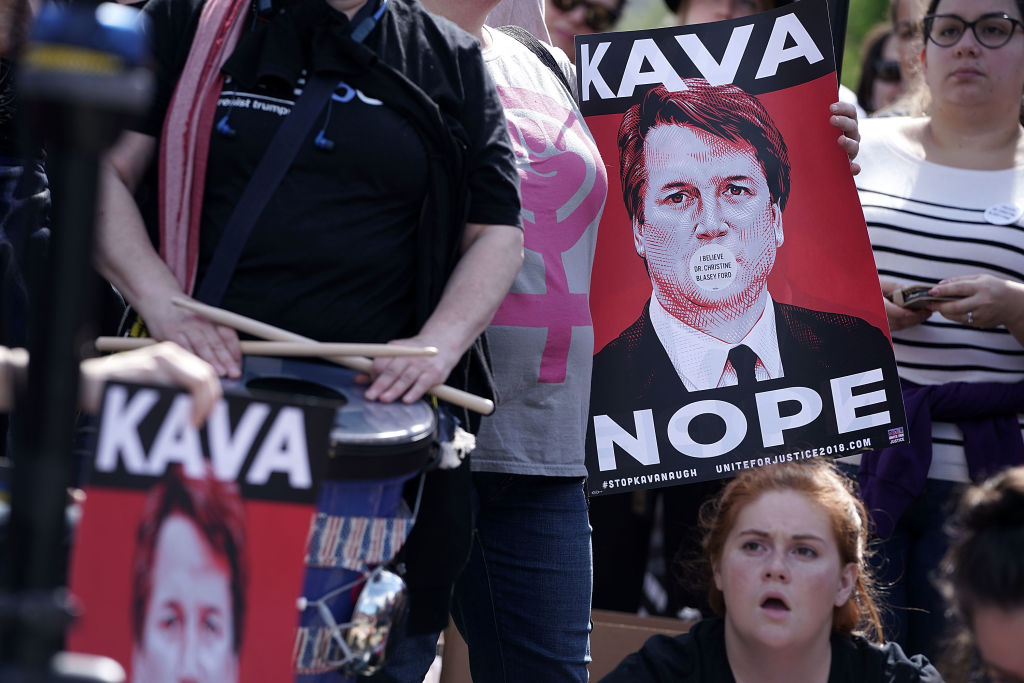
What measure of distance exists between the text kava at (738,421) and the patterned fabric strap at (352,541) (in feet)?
2.96

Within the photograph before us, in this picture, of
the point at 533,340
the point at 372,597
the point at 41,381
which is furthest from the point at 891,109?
the point at 41,381

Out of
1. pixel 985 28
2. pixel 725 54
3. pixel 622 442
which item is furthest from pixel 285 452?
pixel 985 28

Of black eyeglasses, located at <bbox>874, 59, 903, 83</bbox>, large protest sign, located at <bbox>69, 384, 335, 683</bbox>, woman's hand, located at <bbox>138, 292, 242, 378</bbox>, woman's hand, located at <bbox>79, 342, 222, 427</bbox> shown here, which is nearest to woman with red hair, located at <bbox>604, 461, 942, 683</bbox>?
woman's hand, located at <bbox>138, 292, 242, 378</bbox>

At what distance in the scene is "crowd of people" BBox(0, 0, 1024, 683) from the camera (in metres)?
1.70

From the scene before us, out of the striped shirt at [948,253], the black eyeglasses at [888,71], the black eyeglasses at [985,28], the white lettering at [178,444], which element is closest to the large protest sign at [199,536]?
the white lettering at [178,444]

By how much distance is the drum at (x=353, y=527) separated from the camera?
1480 millimetres

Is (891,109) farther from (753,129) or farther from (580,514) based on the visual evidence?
(580,514)

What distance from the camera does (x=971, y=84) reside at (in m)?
2.81

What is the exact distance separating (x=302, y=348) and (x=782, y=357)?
1.24 m

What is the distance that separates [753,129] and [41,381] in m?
1.95

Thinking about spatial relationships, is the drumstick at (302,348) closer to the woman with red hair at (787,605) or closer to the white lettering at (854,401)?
the woman with red hair at (787,605)

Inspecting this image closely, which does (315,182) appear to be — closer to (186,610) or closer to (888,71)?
(186,610)

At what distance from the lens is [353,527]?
1521 mm

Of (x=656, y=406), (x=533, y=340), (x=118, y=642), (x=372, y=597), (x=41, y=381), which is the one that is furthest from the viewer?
(x=656, y=406)
